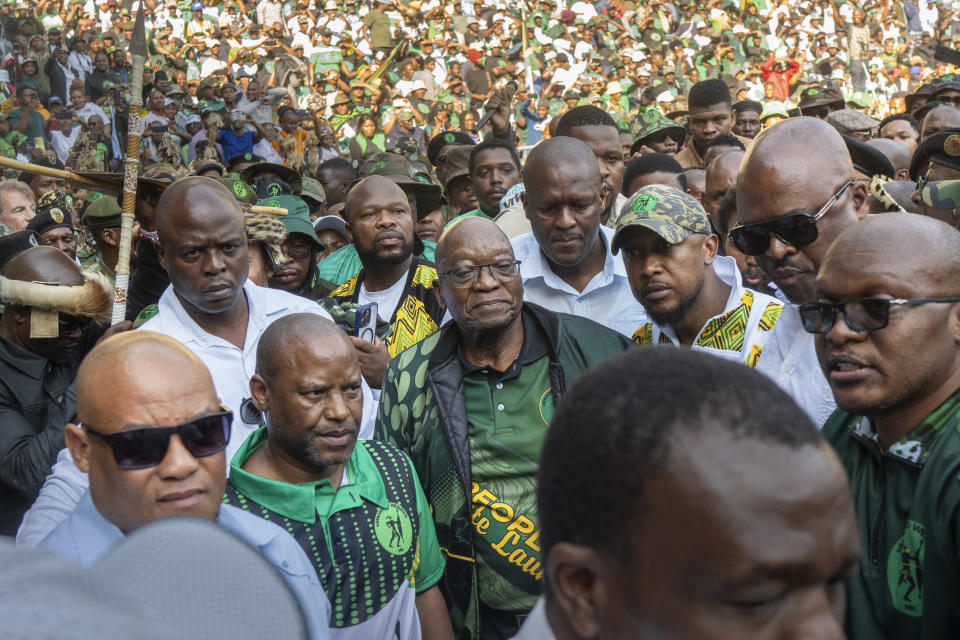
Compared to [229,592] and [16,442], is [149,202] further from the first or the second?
[229,592]

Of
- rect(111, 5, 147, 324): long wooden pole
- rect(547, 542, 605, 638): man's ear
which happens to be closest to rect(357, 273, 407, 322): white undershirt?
rect(111, 5, 147, 324): long wooden pole

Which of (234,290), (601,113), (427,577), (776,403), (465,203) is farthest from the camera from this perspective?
(465,203)

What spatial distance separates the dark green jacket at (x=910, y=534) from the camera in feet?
6.47

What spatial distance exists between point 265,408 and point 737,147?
16.7 feet

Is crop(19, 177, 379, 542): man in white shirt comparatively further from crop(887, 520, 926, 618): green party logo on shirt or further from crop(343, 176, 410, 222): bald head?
crop(887, 520, 926, 618): green party logo on shirt

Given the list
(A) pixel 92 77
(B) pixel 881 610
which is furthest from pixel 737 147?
(A) pixel 92 77

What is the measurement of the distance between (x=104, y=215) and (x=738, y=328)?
13.3ft

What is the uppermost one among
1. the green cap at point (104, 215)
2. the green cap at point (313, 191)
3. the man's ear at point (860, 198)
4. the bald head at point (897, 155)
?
the man's ear at point (860, 198)

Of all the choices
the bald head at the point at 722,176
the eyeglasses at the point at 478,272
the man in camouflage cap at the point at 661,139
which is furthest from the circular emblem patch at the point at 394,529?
the man in camouflage cap at the point at 661,139

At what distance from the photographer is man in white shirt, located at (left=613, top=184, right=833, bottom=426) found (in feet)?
12.2

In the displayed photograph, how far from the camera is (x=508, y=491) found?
3.52 meters

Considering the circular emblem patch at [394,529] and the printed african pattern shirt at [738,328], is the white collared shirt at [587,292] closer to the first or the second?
the printed african pattern shirt at [738,328]

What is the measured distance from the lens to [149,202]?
4887 millimetres

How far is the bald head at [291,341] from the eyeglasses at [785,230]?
139 cm
